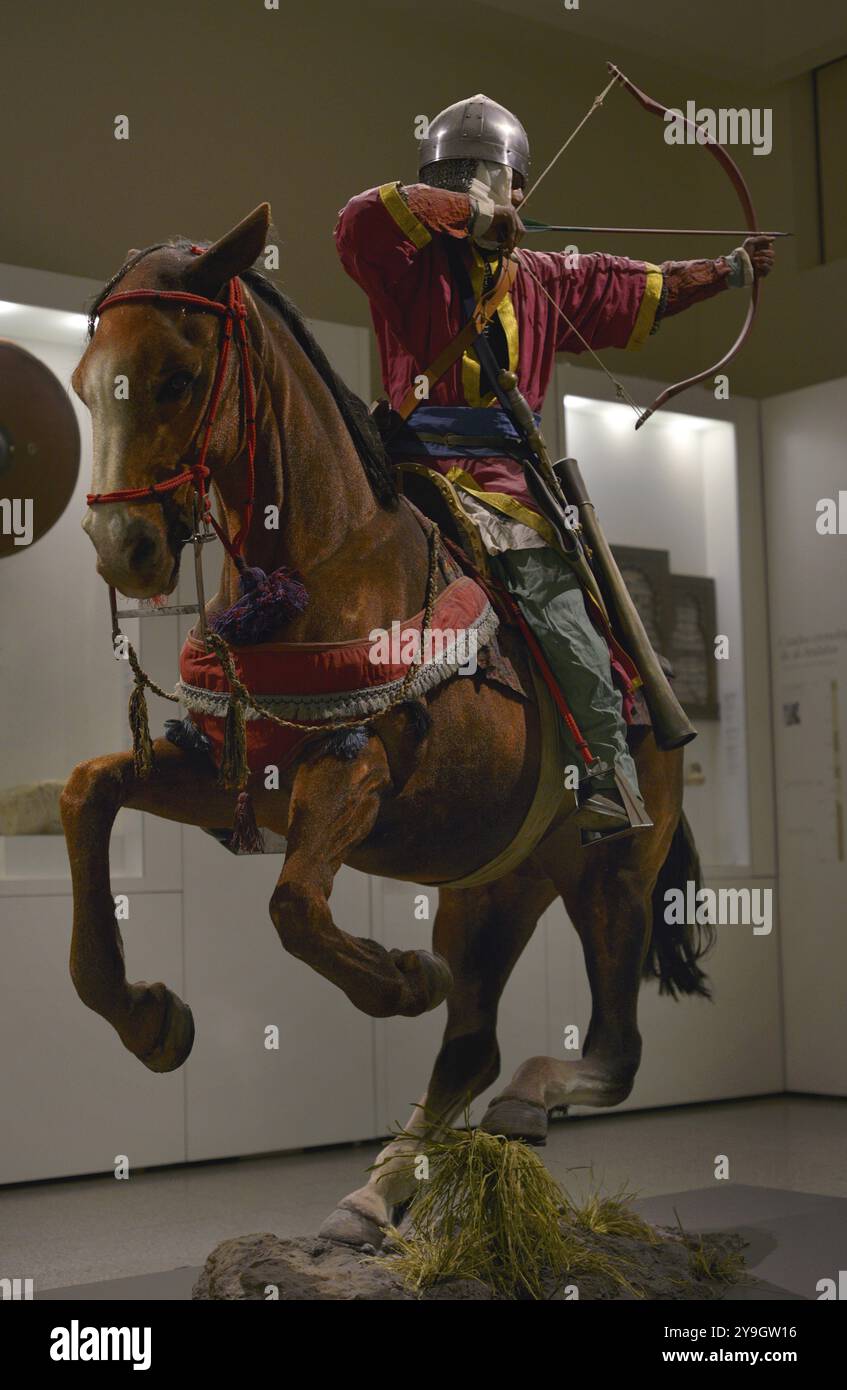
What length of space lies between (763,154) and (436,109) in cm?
159

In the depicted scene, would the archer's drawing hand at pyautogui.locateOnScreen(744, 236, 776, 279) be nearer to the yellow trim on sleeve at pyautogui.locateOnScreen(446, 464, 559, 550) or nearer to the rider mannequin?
the rider mannequin

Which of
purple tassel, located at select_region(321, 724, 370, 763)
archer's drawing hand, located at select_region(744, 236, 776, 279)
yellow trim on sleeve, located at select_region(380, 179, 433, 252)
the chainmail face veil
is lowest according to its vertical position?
purple tassel, located at select_region(321, 724, 370, 763)

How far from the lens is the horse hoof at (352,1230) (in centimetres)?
306

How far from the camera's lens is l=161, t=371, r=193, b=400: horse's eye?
2.58 m

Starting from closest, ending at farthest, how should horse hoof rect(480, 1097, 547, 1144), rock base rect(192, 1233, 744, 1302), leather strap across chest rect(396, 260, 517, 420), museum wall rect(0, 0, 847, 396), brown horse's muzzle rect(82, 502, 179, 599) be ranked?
brown horse's muzzle rect(82, 502, 179, 599)
rock base rect(192, 1233, 744, 1302)
horse hoof rect(480, 1097, 547, 1144)
leather strap across chest rect(396, 260, 517, 420)
museum wall rect(0, 0, 847, 396)

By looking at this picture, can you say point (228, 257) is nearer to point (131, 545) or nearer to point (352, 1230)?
point (131, 545)

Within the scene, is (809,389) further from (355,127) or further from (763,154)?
(355,127)

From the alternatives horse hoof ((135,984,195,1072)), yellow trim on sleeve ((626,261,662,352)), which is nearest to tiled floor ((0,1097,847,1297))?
horse hoof ((135,984,195,1072))

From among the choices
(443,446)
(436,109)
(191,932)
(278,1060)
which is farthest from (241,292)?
(436,109)

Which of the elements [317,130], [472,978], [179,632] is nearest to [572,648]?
[472,978]

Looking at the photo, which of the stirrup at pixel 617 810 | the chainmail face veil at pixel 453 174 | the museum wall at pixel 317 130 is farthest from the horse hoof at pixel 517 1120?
the museum wall at pixel 317 130

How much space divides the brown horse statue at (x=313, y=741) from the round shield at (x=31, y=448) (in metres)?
2.18

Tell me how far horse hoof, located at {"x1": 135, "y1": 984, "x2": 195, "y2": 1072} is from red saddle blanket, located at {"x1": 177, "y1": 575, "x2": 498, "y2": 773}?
0.42 m

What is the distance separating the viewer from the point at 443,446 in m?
3.28
